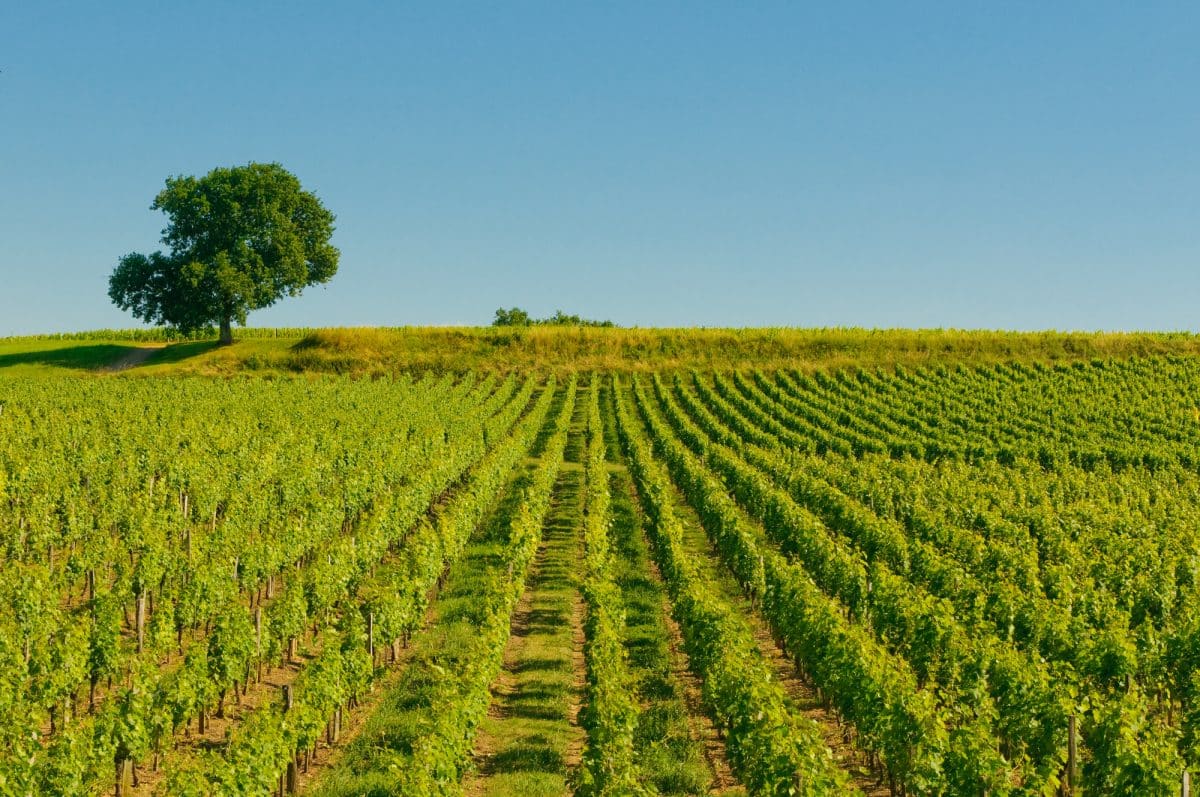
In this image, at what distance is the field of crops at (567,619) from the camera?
1312cm

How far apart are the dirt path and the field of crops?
31.0 meters

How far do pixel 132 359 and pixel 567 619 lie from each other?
6183 cm

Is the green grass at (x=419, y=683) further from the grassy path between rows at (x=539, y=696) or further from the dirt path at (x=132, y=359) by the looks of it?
the dirt path at (x=132, y=359)

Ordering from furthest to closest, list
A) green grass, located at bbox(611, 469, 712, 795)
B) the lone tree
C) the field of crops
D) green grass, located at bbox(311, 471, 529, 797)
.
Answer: the lone tree
green grass, located at bbox(611, 469, 712, 795)
green grass, located at bbox(311, 471, 529, 797)
the field of crops

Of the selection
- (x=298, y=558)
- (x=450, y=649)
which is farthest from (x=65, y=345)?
(x=450, y=649)

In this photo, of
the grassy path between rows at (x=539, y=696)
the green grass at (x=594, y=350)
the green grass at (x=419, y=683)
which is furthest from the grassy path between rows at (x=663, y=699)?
the green grass at (x=594, y=350)

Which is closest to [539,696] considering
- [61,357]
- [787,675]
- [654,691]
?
[654,691]

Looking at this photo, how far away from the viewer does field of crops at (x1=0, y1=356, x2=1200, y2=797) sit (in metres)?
13.1

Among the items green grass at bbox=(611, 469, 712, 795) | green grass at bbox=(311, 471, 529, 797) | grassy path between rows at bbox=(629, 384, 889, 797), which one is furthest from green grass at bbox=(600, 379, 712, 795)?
green grass at bbox=(311, 471, 529, 797)

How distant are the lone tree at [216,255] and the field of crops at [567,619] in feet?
96.9

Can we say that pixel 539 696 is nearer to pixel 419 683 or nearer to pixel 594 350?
pixel 419 683

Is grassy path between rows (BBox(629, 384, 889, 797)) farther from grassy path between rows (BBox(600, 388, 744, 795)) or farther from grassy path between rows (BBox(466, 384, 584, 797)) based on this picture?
grassy path between rows (BBox(466, 384, 584, 797))

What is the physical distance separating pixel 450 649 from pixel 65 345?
246 feet

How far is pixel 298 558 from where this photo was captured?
2483 centimetres
